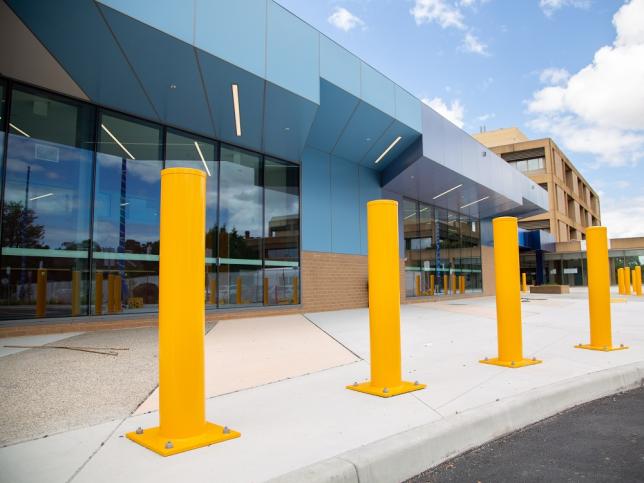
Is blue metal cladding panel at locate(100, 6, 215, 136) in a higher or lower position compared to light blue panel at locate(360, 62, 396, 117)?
lower

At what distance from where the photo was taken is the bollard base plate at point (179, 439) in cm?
306

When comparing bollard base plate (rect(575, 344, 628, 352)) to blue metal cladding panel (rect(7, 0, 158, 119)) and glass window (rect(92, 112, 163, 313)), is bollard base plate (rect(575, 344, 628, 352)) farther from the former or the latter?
blue metal cladding panel (rect(7, 0, 158, 119))

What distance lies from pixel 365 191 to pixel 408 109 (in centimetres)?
392

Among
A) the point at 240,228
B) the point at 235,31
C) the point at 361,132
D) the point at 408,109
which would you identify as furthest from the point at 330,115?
the point at 235,31

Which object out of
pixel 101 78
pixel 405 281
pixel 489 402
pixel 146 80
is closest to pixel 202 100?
pixel 146 80

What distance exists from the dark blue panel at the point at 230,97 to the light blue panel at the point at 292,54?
1.72 feet

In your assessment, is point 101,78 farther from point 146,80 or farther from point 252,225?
point 252,225

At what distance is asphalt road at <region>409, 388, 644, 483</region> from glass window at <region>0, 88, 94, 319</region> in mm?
8174

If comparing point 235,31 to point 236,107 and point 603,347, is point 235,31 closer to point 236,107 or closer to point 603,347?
point 236,107

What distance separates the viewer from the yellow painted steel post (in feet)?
31.6

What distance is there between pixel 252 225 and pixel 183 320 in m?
9.96

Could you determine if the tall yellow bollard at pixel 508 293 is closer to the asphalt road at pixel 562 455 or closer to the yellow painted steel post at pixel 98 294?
the asphalt road at pixel 562 455

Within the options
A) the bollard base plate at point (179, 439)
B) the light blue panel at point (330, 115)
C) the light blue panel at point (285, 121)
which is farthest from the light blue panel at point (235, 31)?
the bollard base plate at point (179, 439)

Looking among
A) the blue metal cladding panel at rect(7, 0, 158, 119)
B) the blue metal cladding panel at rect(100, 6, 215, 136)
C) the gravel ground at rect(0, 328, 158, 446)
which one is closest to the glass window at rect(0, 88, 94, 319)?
the blue metal cladding panel at rect(7, 0, 158, 119)
